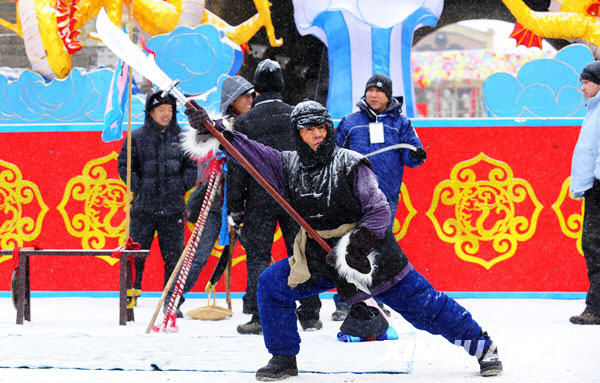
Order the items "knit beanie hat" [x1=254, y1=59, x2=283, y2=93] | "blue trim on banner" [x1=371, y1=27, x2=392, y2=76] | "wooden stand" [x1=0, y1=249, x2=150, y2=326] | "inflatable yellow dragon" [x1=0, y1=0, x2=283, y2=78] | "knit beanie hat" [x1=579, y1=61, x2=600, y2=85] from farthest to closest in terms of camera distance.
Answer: "inflatable yellow dragon" [x1=0, y1=0, x2=283, y2=78]
"blue trim on banner" [x1=371, y1=27, x2=392, y2=76]
"knit beanie hat" [x1=579, y1=61, x2=600, y2=85]
"wooden stand" [x1=0, y1=249, x2=150, y2=326]
"knit beanie hat" [x1=254, y1=59, x2=283, y2=93]

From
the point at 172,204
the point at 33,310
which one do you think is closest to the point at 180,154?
the point at 172,204

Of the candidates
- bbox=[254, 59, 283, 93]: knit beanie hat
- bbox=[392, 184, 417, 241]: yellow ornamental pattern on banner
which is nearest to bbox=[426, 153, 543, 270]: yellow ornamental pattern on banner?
bbox=[392, 184, 417, 241]: yellow ornamental pattern on banner

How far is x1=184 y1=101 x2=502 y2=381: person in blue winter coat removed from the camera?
3.64 meters

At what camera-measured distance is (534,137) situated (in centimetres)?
675

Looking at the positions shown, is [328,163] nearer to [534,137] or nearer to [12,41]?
[534,137]

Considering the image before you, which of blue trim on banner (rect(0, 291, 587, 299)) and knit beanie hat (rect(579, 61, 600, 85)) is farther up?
knit beanie hat (rect(579, 61, 600, 85))

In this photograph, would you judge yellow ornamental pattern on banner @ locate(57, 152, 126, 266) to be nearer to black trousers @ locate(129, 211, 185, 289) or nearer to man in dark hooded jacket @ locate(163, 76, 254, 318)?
black trousers @ locate(129, 211, 185, 289)

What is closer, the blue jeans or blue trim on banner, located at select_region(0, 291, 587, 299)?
the blue jeans

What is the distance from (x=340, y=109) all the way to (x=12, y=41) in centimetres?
752

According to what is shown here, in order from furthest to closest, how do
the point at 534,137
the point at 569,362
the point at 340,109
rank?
the point at 340,109
the point at 534,137
the point at 569,362

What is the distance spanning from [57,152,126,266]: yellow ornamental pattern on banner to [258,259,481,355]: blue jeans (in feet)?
10.8

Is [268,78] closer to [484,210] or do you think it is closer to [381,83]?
[381,83]

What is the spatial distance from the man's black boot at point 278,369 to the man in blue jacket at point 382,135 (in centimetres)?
194

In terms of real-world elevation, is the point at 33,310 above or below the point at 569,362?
below
